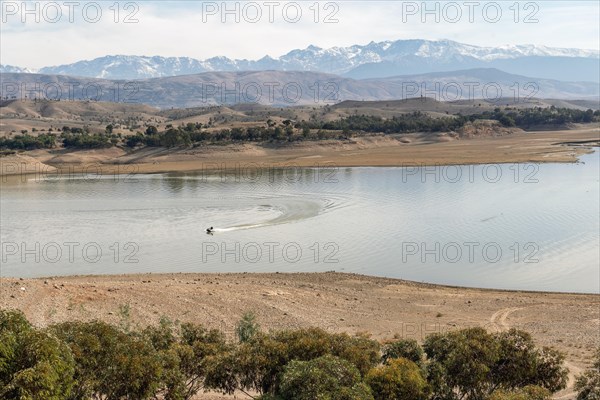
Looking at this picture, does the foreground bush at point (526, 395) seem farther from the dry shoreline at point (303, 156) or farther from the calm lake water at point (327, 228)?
the dry shoreline at point (303, 156)

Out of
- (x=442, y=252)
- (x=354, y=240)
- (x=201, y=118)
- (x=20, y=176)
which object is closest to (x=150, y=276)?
(x=354, y=240)

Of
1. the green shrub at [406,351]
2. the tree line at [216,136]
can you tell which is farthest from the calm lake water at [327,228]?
the tree line at [216,136]

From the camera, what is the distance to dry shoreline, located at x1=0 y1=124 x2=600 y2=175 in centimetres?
9156

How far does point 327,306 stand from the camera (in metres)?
28.7

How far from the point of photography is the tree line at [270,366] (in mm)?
12000

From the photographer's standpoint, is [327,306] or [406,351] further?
[327,306]

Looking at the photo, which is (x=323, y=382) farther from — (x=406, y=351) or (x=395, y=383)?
(x=406, y=351)

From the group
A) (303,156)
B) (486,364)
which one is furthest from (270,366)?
Answer: (303,156)

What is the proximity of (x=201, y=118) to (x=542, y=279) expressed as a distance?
514ft

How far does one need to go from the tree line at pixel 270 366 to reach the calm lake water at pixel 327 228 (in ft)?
57.3

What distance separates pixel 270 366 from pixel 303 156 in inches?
3329

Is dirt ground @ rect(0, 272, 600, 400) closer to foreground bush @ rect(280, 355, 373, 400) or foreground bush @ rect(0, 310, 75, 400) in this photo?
foreground bush @ rect(0, 310, 75, 400)

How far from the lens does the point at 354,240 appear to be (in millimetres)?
42031

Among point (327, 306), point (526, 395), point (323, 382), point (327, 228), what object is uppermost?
point (323, 382)
